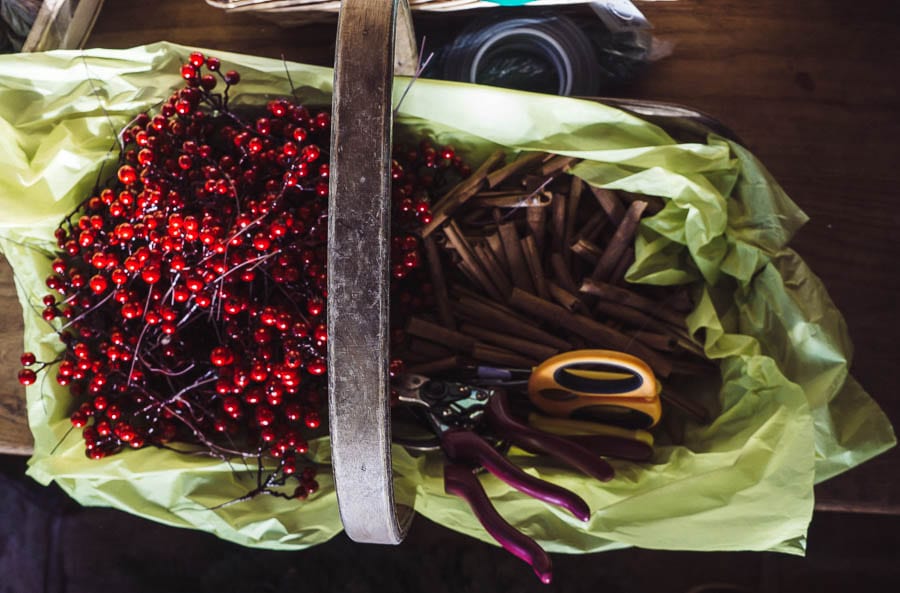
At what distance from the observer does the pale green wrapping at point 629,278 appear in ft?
2.30

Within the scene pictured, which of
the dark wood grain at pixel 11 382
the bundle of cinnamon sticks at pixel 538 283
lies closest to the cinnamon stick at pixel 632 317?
the bundle of cinnamon sticks at pixel 538 283

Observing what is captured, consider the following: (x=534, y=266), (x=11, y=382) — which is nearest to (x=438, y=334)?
(x=534, y=266)

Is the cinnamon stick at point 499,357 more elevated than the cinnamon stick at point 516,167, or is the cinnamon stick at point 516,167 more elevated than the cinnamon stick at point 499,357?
the cinnamon stick at point 516,167

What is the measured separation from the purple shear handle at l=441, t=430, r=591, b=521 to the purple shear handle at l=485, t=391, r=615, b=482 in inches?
1.6

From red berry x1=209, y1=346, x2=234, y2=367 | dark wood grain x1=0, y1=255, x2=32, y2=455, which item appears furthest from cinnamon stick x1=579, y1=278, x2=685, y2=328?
dark wood grain x1=0, y1=255, x2=32, y2=455

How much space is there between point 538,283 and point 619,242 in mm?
99

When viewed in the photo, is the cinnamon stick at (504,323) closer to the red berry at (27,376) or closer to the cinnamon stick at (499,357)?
the cinnamon stick at (499,357)

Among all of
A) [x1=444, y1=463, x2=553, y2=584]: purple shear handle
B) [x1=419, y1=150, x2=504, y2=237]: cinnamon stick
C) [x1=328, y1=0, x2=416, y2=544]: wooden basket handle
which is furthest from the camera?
[x1=419, y1=150, x2=504, y2=237]: cinnamon stick

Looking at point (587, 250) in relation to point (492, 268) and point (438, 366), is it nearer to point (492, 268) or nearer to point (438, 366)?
point (492, 268)

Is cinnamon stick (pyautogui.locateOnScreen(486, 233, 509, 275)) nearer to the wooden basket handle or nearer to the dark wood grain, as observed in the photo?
the wooden basket handle

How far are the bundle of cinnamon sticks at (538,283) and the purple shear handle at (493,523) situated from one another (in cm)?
14

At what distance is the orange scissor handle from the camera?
722 millimetres

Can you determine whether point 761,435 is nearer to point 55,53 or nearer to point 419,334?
point 419,334

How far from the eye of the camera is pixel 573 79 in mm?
883
